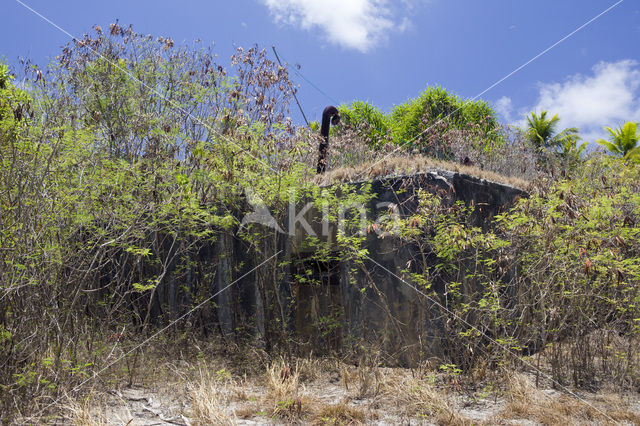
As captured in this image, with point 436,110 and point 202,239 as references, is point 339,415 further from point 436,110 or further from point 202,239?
point 436,110

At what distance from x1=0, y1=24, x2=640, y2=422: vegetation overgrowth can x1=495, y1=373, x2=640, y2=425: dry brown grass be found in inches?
16.7

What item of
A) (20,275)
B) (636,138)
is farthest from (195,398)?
(636,138)

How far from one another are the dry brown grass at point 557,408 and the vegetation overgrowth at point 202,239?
42cm

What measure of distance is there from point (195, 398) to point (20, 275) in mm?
1975

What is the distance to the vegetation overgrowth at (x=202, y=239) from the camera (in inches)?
188

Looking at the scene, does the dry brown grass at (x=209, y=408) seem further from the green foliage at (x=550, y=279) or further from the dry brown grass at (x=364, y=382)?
the green foliage at (x=550, y=279)

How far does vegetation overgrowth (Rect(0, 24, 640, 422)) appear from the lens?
4777 millimetres

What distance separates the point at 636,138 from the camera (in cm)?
2780

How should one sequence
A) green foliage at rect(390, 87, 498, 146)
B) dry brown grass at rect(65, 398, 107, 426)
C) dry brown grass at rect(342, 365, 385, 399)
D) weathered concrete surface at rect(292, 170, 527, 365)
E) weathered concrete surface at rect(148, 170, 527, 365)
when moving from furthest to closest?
1. green foliage at rect(390, 87, 498, 146)
2. weathered concrete surface at rect(148, 170, 527, 365)
3. weathered concrete surface at rect(292, 170, 527, 365)
4. dry brown grass at rect(342, 365, 385, 399)
5. dry brown grass at rect(65, 398, 107, 426)

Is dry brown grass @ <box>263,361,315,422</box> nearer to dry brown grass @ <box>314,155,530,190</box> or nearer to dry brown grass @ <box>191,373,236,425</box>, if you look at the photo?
dry brown grass @ <box>191,373,236,425</box>

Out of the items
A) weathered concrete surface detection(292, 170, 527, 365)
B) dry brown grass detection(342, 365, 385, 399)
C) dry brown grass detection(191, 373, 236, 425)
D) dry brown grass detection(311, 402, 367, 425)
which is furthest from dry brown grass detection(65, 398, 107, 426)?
weathered concrete surface detection(292, 170, 527, 365)

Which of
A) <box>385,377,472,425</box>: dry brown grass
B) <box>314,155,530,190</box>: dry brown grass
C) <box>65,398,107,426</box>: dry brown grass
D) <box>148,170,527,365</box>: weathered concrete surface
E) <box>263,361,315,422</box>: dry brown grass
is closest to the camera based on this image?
<box>65,398,107,426</box>: dry brown grass

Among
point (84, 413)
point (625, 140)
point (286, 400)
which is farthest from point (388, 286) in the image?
point (625, 140)

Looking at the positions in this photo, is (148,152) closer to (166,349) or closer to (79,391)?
(166,349)
